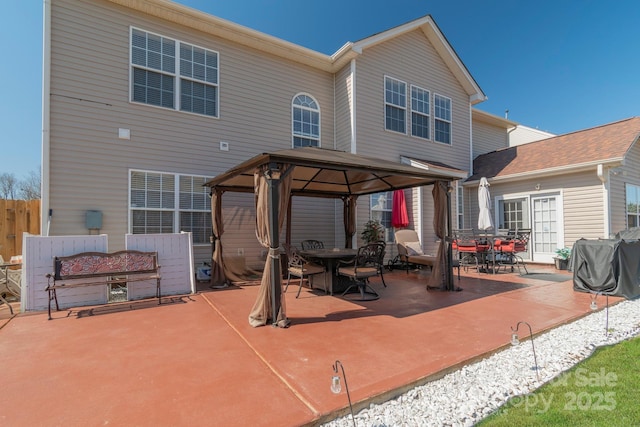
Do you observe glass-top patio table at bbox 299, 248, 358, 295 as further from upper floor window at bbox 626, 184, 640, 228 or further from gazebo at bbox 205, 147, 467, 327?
upper floor window at bbox 626, 184, 640, 228

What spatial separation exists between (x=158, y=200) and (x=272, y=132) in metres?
3.42

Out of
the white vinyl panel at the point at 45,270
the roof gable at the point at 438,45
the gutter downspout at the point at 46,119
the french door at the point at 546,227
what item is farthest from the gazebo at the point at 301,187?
the roof gable at the point at 438,45

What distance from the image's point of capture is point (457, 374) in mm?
2869

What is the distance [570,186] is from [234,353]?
1042cm

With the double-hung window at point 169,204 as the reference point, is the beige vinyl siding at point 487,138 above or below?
above

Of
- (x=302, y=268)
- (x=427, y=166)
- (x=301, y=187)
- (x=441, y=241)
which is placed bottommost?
(x=302, y=268)

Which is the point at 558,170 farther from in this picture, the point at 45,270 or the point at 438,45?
the point at 45,270

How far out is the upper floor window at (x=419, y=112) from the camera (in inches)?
412

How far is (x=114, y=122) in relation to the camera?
6738mm

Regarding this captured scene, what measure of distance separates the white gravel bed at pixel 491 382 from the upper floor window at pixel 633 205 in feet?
25.1

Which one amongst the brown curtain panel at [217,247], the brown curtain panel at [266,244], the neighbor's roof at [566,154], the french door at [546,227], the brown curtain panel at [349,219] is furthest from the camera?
the french door at [546,227]

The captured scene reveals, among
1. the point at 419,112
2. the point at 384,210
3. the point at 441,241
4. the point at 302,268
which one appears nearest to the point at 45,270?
the point at 302,268

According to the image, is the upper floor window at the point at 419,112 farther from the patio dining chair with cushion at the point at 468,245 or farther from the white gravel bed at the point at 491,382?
the white gravel bed at the point at 491,382

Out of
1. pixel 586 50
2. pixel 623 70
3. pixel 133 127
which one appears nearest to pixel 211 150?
pixel 133 127
